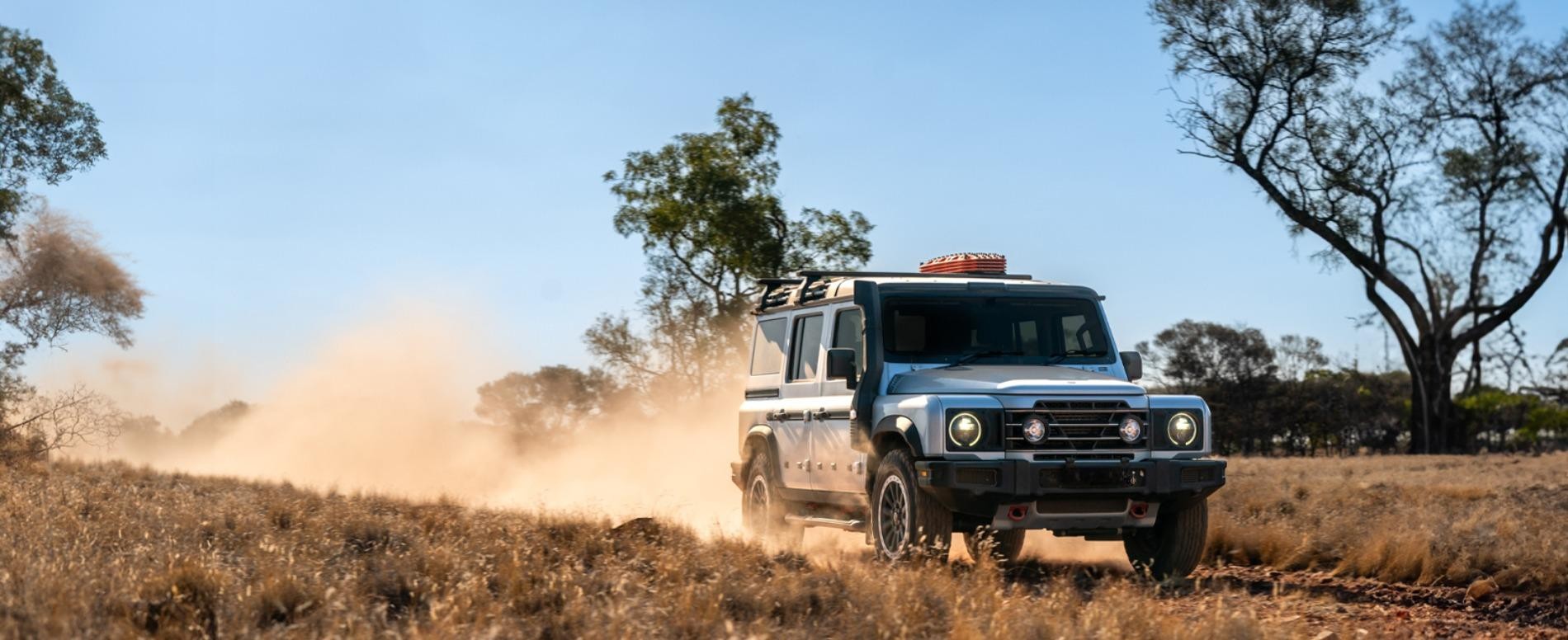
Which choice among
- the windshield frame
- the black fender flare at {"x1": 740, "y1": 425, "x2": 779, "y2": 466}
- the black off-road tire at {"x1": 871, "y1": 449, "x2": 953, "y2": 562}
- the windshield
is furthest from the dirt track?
the black fender flare at {"x1": 740, "y1": 425, "x2": 779, "y2": 466}

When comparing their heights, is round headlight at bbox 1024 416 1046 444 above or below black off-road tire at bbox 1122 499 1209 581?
above

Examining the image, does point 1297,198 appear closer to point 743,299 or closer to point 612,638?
point 743,299

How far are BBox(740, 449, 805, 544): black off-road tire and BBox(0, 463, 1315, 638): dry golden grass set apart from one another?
156cm

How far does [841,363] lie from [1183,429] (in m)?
2.48

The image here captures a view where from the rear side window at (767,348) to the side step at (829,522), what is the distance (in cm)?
138

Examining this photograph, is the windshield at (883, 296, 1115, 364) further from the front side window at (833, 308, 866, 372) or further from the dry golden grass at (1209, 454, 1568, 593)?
the dry golden grass at (1209, 454, 1568, 593)

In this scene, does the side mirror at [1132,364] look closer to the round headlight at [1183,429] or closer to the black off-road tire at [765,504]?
the round headlight at [1183,429]

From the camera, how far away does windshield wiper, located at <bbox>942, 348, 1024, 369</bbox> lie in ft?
37.1

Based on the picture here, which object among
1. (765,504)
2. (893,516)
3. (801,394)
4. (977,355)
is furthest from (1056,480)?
(765,504)

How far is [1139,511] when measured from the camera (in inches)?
417

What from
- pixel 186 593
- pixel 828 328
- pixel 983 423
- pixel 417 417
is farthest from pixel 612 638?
pixel 417 417

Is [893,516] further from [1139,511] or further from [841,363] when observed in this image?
[1139,511]

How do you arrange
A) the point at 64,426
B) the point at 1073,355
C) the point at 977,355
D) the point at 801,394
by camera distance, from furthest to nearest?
the point at 64,426, the point at 801,394, the point at 1073,355, the point at 977,355

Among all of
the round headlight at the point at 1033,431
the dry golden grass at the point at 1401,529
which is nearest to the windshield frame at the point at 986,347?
the round headlight at the point at 1033,431
